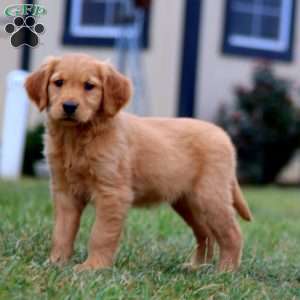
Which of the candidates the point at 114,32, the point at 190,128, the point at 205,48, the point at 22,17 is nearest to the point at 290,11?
the point at 205,48

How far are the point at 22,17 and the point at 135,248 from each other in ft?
9.32

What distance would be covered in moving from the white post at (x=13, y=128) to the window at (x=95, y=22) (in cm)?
191

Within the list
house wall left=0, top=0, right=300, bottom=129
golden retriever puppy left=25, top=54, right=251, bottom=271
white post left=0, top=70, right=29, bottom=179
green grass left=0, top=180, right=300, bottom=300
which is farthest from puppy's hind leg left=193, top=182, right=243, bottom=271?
house wall left=0, top=0, right=300, bottom=129

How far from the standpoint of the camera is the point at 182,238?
7.70 meters

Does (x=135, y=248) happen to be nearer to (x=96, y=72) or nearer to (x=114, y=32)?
(x=96, y=72)

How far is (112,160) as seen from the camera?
18.6 feet

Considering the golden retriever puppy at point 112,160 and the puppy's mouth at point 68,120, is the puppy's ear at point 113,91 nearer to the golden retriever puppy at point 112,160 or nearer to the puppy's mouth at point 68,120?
the golden retriever puppy at point 112,160

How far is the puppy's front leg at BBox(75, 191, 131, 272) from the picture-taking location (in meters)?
5.61

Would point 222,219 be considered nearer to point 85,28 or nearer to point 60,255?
point 60,255

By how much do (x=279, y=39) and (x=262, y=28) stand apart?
398 millimetres

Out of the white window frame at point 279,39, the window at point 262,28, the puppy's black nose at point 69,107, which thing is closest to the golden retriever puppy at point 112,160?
the puppy's black nose at point 69,107

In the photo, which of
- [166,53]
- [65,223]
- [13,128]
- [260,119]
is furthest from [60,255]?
[260,119]

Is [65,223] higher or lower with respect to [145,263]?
higher

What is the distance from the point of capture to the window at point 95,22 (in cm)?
1501
